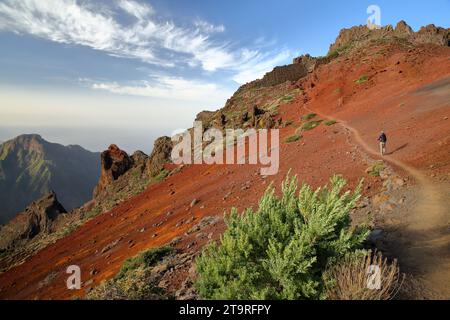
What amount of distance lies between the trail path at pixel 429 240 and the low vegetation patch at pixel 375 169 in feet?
A: 7.41

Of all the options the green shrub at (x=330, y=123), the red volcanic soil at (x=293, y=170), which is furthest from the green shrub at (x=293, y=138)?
the green shrub at (x=330, y=123)

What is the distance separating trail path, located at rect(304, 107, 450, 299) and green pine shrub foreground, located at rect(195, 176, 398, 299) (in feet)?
5.34

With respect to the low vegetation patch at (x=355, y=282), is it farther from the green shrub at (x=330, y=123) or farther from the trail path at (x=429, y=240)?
the green shrub at (x=330, y=123)

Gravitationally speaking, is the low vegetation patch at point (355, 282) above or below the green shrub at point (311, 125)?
below

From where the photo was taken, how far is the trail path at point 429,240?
6.05m

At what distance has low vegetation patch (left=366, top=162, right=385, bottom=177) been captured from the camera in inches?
537

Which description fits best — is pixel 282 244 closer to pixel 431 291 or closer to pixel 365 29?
pixel 431 291

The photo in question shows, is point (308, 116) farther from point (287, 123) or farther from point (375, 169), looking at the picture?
point (375, 169)

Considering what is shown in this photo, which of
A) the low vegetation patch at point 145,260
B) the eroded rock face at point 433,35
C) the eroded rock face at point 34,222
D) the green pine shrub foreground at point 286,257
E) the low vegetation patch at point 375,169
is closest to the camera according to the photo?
the green pine shrub foreground at point 286,257

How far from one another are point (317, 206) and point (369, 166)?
1028 cm

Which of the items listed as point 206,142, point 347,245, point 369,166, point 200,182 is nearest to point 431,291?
point 347,245

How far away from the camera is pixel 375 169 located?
13945 mm

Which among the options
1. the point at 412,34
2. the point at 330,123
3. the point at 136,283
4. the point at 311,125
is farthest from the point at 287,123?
the point at 412,34

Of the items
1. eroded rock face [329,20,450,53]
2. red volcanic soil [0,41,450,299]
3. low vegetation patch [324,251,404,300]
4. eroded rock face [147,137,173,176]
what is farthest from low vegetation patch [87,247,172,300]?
eroded rock face [329,20,450,53]
